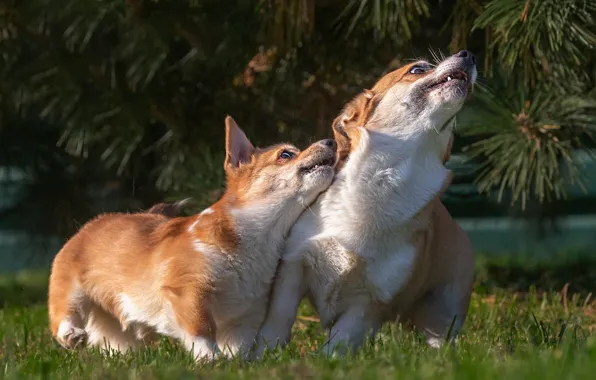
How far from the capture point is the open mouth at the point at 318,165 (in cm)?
336

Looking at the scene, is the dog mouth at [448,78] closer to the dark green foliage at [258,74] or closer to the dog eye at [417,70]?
the dog eye at [417,70]

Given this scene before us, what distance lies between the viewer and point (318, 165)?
336cm

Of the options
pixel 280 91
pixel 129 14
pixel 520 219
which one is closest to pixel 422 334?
pixel 280 91

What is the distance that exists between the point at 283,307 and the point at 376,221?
1.30 ft

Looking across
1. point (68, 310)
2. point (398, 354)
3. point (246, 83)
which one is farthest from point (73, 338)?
point (246, 83)

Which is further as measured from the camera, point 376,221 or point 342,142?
point 342,142

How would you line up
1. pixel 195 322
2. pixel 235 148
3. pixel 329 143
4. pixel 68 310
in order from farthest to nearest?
pixel 68 310 → pixel 235 148 → pixel 329 143 → pixel 195 322

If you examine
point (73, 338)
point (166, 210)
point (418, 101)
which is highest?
point (418, 101)

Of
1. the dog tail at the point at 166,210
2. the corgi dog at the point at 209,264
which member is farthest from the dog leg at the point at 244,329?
the dog tail at the point at 166,210

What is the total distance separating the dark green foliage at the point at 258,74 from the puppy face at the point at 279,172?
40.4 inches

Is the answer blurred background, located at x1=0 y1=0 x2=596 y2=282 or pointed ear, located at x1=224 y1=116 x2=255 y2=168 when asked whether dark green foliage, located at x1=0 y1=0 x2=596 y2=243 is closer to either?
blurred background, located at x1=0 y1=0 x2=596 y2=282

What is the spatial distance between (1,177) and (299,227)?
12.4ft

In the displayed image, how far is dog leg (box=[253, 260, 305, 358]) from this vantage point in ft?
10.7

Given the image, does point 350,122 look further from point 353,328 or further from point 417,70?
point 353,328
